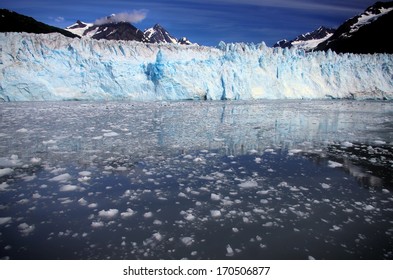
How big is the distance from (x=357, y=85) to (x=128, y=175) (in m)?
21.1

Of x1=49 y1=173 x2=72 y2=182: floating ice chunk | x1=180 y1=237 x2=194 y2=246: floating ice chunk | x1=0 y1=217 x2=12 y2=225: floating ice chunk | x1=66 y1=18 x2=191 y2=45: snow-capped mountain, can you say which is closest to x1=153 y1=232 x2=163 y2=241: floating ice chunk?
x1=180 y1=237 x2=194 y2=246: floating ice chunk

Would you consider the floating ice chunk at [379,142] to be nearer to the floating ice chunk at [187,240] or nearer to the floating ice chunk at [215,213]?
the floating ice chunk at [215,213]

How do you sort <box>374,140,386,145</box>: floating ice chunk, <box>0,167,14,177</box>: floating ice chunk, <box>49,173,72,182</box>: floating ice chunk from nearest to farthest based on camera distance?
<box>49,173,72,182</box>: floating ice chunk
<box>0,167,14,177</box>: floating ice chunk
<box>374,140,386,145</box>: floating ice chunk

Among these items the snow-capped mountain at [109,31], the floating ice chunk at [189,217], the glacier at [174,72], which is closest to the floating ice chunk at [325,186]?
the floating ice chunk at [189,217]

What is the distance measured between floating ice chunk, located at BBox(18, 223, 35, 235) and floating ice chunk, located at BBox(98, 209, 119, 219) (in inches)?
18.7

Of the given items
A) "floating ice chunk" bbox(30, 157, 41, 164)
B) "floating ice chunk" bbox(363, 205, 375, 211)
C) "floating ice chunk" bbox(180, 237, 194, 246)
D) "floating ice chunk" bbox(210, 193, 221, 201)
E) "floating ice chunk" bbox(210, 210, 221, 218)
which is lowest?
"floating ice chunk" bbox(30, 157, 41, 164)

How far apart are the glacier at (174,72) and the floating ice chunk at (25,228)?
13644 millimetres

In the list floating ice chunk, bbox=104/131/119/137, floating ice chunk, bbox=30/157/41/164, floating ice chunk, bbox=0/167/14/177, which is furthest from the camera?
floating ice chunk, bbox=104/131/119/137

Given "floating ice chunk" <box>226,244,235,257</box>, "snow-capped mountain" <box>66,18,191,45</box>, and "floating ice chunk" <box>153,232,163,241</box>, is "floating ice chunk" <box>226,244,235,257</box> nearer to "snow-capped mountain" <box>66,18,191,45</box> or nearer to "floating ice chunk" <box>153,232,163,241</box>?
"floating ice chunk" <box>153,232,163,241</box>

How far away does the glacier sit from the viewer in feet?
45.5

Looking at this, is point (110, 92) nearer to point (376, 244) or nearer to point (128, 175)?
point (128, 175)

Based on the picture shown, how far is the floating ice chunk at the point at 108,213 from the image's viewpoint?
2.26 metres

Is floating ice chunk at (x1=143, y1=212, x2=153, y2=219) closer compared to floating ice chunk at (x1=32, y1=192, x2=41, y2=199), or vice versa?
floating ice chunk at (x1=143, y1=212, x2=153, y2=219)

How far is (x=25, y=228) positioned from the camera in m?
2.07
